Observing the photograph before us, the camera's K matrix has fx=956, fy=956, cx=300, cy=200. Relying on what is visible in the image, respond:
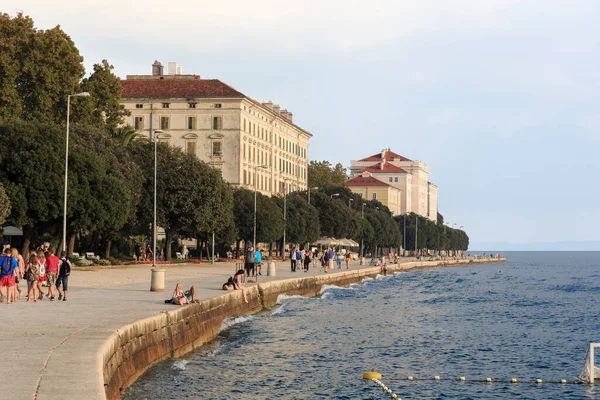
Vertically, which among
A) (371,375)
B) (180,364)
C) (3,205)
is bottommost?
(371,375)

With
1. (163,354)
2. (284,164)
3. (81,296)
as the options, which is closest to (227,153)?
(284,164)

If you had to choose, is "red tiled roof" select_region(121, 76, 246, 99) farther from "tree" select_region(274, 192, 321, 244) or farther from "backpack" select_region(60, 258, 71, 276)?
"backpack" select_region(60, 258, 71, 276)

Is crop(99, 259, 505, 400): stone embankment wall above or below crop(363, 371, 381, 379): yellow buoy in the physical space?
above

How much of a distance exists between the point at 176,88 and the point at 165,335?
9143cm

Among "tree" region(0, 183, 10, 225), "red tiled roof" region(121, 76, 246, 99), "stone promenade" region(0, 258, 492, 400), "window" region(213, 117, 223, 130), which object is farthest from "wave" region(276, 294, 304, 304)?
"red tiled roof" region(121, 76, 246, 99)

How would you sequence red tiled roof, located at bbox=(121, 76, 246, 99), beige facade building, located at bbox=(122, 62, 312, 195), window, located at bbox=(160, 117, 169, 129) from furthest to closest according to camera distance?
window, located at bbox=(160, 117, 169, 129), red tiled roof, located at bbox=(121, 76, 246, 99), beige facade building, located at bbox=(122, 62, 312, 195)

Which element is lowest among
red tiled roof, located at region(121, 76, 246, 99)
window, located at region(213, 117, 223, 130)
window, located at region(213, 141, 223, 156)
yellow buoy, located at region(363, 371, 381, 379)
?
yellow buoy, located at region(363, 371, 381, 379)

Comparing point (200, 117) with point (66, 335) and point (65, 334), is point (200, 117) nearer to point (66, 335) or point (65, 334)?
point (65, 334)

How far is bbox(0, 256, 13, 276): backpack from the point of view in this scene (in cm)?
2798

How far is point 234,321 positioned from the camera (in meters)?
36.5

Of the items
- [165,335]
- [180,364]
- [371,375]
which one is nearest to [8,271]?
[165,335]

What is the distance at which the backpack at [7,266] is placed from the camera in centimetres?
2798

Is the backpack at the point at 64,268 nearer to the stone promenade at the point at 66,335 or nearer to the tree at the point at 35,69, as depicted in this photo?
the stone promenade at the point at 66,335

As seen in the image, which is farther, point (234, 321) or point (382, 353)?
point (234, 321)
